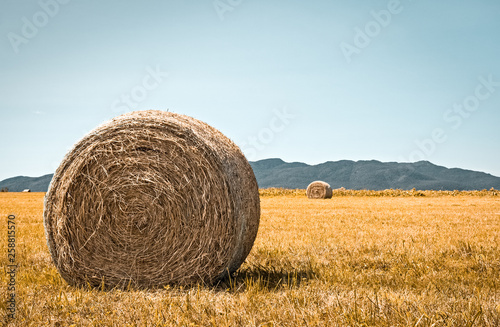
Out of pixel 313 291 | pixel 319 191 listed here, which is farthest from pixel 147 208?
pixel 319 191

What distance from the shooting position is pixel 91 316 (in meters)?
3.80

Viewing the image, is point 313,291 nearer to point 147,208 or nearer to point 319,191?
point 147,208

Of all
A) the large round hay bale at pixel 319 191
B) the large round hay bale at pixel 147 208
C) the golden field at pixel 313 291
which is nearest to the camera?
the golden field at pixel 313 291

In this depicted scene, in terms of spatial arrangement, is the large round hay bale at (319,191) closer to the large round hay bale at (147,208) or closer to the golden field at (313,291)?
the golden field at (313,291)

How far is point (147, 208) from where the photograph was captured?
5.00 meters

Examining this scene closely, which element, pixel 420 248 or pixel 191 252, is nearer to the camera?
pixel 191 252

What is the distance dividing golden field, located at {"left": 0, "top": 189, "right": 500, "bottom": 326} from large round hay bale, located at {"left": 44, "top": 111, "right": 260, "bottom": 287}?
12.0 inches

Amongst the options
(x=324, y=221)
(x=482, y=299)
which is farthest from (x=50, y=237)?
(x=324, y=221)

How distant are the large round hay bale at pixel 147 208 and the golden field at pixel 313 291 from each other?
31 centimetres

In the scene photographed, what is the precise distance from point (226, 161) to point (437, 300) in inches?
106

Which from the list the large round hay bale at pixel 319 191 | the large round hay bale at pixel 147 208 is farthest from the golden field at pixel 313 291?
the large round hay bale at pixel 319 191

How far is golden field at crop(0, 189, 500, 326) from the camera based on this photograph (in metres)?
3.63

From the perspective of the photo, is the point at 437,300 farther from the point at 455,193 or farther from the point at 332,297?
the point at 455,193

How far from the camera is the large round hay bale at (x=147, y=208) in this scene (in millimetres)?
4906
